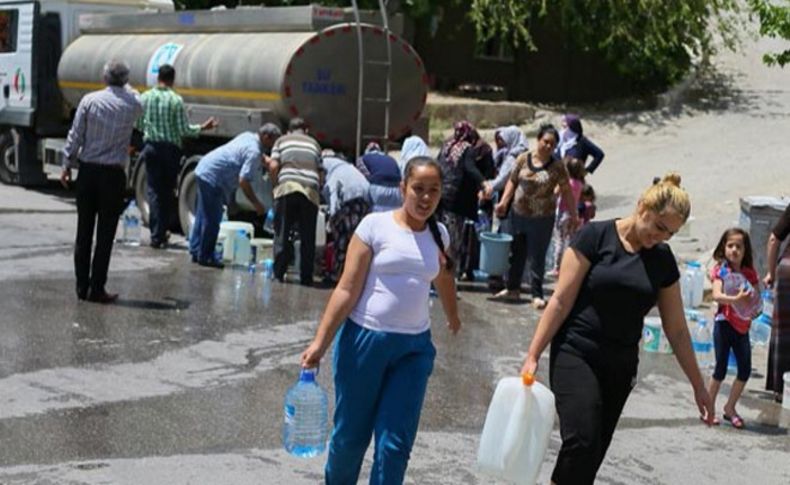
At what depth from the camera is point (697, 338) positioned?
Answer: 1146 centimetres

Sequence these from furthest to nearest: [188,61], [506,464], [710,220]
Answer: [710,220], [188,61], [506,464]

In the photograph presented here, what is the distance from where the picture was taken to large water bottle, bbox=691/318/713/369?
450 inches

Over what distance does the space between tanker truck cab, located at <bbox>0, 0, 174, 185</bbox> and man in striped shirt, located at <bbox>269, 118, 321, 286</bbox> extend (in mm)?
7661

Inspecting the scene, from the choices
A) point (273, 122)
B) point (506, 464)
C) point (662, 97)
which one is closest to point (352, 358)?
point (506, 464)

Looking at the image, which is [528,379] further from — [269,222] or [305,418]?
[269,222]

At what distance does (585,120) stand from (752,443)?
1824cm

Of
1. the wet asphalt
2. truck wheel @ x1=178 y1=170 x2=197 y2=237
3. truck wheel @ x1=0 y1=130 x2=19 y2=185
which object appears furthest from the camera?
truck wheel @ x1=0 y1=130 x2=19 y2=185

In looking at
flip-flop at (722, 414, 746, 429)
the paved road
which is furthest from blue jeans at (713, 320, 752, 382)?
the paved road

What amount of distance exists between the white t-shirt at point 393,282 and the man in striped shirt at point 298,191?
7.40 m

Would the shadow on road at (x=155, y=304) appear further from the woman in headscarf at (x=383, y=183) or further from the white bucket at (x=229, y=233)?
the white bucket at (x=229, y=233)

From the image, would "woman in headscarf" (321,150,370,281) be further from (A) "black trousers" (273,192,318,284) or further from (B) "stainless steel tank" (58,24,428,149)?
(B) "stainless steel tank" (58,24,428,149)

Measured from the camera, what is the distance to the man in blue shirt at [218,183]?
14.6m

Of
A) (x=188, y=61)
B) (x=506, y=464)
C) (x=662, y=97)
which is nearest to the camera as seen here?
(x=506, y=464)

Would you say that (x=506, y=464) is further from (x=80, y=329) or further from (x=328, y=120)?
(x=328, y=120)
